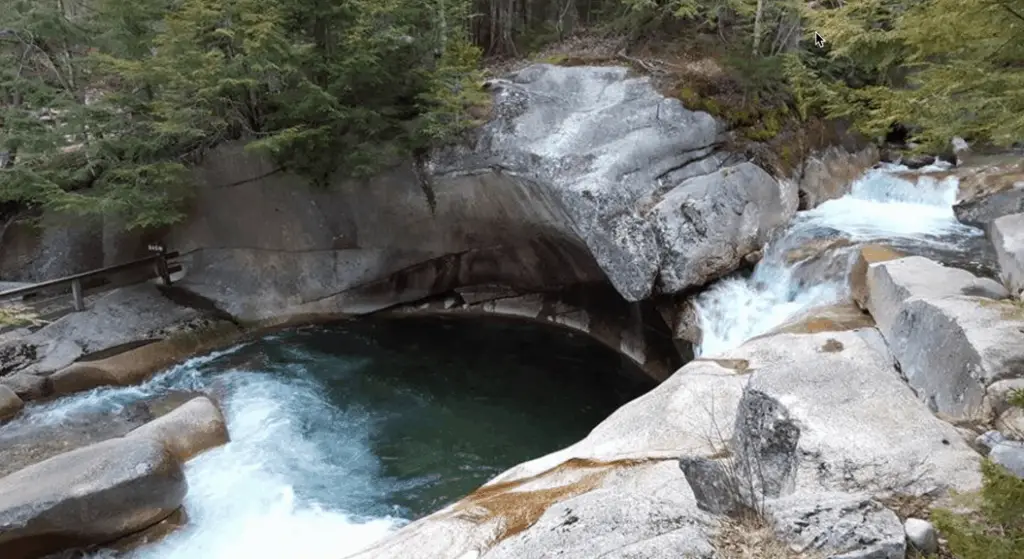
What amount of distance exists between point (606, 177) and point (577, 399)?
4478mm

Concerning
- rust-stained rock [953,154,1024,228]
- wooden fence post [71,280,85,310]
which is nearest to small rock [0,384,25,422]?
wooden fence post [71,280,85,310]

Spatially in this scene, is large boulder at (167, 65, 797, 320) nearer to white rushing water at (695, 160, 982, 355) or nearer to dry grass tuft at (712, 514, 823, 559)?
white rushing water at (695, 160, 982, 355)

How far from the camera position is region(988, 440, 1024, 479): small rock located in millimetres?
4516

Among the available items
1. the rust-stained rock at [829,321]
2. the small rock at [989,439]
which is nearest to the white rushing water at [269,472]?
the rust-stained rock at [829,321]

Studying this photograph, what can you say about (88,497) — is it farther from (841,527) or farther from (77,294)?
(841,527)

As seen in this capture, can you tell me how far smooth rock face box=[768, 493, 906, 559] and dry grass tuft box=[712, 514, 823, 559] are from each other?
0.18 ft

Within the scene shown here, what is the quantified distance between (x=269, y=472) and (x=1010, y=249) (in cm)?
1171

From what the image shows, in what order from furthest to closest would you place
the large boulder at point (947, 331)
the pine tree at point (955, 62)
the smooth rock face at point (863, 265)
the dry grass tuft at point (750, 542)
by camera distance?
the smooth rock face at point (863, 265) → the large boulder at point (947, 331) → the pine tree at point (955, 62) → the dry grass tuft at point (750, 542)

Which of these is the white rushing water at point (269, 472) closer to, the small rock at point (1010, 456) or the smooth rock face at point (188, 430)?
the smooth rock face at point (188, 430)

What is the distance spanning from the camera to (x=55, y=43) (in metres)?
17.8

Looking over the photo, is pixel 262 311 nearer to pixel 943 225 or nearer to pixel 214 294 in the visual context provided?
pixel 214 294

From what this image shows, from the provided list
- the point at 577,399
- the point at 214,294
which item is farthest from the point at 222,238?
the point at 577,399

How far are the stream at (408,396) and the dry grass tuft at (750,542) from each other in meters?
5.85

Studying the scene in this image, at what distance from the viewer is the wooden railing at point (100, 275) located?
14.9 meters
